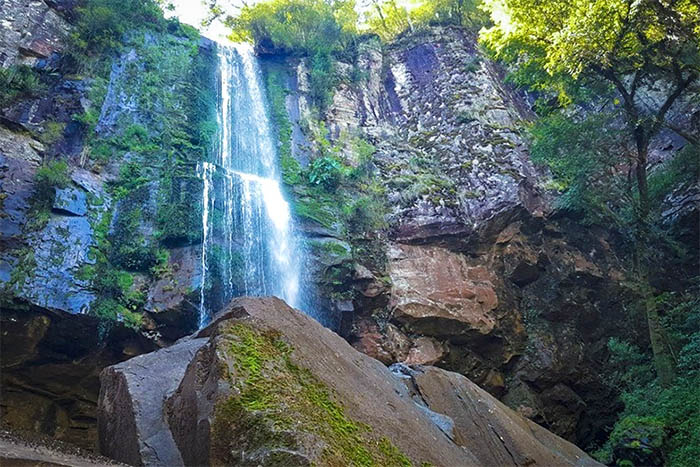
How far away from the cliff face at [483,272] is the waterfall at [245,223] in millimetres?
794

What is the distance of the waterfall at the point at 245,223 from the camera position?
10477 mm

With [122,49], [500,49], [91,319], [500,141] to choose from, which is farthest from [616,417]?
[122,49]

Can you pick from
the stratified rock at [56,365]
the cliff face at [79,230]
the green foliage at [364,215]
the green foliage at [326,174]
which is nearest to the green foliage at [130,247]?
the cliff face at [79,230]

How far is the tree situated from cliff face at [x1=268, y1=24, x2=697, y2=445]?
127 inches

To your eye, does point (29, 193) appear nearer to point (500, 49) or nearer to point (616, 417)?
point (500, 49)

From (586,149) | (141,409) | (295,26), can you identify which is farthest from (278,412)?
(295,26)

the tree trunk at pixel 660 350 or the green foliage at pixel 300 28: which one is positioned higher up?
the green foliage at pixel 300 28

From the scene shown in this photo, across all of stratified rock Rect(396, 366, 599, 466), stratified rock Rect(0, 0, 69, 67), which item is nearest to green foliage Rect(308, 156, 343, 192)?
stratified rock Rect(0, 0, 69, 67)

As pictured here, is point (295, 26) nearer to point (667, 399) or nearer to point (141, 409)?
point (667, 399)

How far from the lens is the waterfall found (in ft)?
34.4

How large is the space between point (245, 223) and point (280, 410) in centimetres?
920

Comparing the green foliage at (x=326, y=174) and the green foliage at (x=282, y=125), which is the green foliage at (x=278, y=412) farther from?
the green foliage at (x=282, y=125)

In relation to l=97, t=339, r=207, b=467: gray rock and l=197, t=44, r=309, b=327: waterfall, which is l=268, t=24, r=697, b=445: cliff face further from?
l=97, t=339, r=207, b=467: gray rock

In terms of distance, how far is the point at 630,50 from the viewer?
9.49 meters
